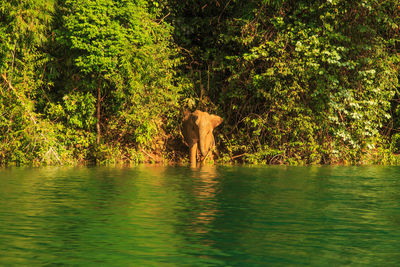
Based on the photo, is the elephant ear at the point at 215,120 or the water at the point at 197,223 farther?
the elephant ear at the point at 215,120

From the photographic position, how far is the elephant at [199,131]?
19859mm

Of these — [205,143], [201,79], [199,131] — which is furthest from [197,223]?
[201,79]

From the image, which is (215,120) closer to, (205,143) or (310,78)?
(205,143)

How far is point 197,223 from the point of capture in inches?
270

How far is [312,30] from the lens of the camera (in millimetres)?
19984

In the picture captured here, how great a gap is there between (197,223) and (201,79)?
1558 centimetres

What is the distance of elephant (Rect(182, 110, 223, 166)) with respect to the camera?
1986cm

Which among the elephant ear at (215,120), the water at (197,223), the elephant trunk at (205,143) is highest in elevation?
the elephant ear at (215,120)

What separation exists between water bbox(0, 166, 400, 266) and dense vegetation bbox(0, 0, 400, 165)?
6.76m

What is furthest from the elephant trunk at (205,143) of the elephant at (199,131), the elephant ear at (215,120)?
the elephant ear at (215,120)

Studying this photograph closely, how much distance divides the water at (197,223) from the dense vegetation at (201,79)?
22.2 ft

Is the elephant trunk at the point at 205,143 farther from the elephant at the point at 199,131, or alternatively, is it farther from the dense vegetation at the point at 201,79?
the dense vegetation at the point at 201,79

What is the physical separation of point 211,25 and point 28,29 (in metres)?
7.26

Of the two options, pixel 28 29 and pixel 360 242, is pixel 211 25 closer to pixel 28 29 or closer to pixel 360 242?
pixel 28 29
